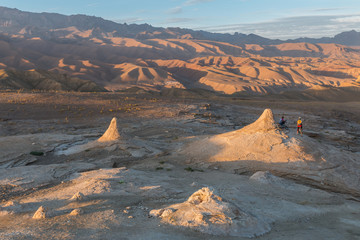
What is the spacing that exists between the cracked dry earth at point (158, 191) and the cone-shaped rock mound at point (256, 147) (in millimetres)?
222

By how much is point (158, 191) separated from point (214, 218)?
12.1 feet

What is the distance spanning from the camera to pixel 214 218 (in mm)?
8359

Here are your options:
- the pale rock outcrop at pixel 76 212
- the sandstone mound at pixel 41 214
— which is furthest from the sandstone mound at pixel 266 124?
the sandstone mound at pixel 41 214

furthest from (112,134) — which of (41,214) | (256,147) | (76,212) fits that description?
(41,214)

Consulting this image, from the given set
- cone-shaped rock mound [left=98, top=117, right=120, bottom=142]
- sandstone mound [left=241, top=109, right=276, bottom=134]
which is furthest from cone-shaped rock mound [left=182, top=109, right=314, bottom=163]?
cone-shaped rock mound [left=98, top=117, right=120, bottom=142]

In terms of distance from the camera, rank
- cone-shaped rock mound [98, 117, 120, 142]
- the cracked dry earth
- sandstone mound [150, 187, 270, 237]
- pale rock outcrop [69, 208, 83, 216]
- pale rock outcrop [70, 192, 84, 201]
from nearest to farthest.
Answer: sandstone mound [150, 187, 270, 237]
the cracked dry earth
pale rock outcrop [69, 208, 83, 216]
pale rock outcrop [70, 192, 84, 201]
cone-shaped rock mound [98, 117, 120, 142]

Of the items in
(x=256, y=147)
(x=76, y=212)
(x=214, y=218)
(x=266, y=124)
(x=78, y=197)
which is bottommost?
(x=256, y=147)

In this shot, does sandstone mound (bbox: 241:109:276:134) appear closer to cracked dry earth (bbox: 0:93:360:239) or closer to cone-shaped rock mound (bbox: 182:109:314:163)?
cone-shaped rock mound (bbox: 182:109:314:163)

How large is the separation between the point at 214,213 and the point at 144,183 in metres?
4.87

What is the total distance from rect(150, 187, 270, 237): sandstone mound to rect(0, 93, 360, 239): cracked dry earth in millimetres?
29

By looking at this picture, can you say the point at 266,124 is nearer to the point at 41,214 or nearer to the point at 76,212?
the point at 76,212

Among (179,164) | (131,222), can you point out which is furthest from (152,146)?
(131,222)

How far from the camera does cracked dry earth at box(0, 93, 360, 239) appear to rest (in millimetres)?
8195

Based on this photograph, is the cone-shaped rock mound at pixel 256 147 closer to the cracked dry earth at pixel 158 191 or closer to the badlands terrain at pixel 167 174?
the badlands terrain at pixel 167 174
